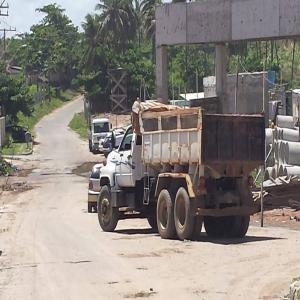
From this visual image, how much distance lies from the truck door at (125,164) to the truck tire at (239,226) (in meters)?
3.06

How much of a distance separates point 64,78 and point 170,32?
105 meters

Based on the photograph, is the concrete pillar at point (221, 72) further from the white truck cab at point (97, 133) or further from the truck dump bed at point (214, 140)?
the white truck cab at point (97, 133)

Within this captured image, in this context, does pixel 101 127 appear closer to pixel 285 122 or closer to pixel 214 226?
pixel 285 122

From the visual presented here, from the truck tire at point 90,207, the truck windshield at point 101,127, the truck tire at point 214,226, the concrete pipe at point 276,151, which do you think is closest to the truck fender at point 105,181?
the truck tire at point 214,226

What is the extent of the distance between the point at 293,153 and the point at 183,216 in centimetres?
951

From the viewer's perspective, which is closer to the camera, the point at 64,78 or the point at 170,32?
the point at 170,32

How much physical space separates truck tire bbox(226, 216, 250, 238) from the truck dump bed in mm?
1246

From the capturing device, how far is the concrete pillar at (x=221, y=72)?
32.9m

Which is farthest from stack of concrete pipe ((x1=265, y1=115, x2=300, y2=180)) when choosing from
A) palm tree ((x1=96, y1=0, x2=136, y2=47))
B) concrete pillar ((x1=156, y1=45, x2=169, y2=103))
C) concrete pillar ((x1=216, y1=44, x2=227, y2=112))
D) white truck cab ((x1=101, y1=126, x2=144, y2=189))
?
palm tree ((x1=96, y1=0, x2=136, y2=47))

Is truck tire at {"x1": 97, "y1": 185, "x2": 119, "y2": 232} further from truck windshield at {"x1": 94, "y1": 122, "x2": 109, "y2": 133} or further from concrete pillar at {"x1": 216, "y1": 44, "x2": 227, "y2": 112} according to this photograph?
truck windshield at {"x1": 94, "y1": 122, "x2": 109, "y2": 133}

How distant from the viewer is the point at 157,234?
880 inches

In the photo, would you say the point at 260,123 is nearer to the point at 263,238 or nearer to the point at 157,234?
the point at 263,238

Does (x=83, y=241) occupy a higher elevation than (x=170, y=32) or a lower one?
lower

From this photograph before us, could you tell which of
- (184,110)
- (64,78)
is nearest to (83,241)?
(184,110)
